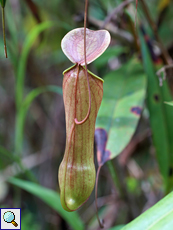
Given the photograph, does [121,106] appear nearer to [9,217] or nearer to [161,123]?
[161,123]

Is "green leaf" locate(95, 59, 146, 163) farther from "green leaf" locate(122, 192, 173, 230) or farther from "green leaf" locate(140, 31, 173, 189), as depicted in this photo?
"green leaf" locate(122, 192, 173, 230)

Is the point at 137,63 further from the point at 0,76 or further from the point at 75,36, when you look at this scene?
the point at 0,76

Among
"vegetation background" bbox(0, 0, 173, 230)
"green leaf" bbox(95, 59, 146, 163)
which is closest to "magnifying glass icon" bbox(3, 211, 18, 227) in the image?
"vegetation background" bbox(0, 0, 173, 230)

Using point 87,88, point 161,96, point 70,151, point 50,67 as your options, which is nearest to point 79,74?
point 87,88

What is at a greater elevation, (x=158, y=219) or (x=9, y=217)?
(x=158, y=219)

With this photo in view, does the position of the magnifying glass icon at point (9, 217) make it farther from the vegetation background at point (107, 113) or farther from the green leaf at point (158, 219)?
the green leaf at point (158, 219)

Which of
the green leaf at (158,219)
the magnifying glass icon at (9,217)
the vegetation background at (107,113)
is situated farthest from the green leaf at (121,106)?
the magnifying glass icon at (9,217)

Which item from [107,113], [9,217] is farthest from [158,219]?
[9,217]
